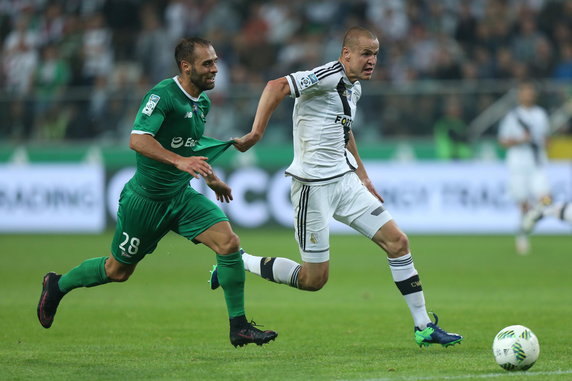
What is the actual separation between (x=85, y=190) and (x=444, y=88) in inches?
284

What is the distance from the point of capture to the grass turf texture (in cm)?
694

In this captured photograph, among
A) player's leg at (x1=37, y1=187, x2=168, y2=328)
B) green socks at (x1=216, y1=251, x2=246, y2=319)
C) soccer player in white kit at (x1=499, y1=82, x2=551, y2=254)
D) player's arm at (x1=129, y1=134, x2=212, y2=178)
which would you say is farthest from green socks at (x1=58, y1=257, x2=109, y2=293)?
soccer player in white kit at (x1=499, y1=82, x2=551, y2=254)

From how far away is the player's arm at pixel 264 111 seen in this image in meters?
7.44

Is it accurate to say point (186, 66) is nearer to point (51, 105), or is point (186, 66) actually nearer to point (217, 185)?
point (217, 185)

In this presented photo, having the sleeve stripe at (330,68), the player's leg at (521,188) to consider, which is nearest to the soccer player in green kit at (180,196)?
the sleeve stripe at (330,68)

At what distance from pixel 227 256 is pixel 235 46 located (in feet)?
48.8

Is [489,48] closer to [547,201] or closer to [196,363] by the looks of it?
[547,201]

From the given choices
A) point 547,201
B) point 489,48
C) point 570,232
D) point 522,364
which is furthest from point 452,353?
point 489,48

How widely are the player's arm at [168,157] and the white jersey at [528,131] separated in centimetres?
997

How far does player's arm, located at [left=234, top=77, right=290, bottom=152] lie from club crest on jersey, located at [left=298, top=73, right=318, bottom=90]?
116 mm

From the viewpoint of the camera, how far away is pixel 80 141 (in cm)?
2047

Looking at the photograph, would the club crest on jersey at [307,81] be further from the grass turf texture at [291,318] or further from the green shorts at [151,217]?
the grass turf texture at [291,318]

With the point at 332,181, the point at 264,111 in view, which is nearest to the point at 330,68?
the point at 264,111

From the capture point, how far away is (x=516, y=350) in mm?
6586
